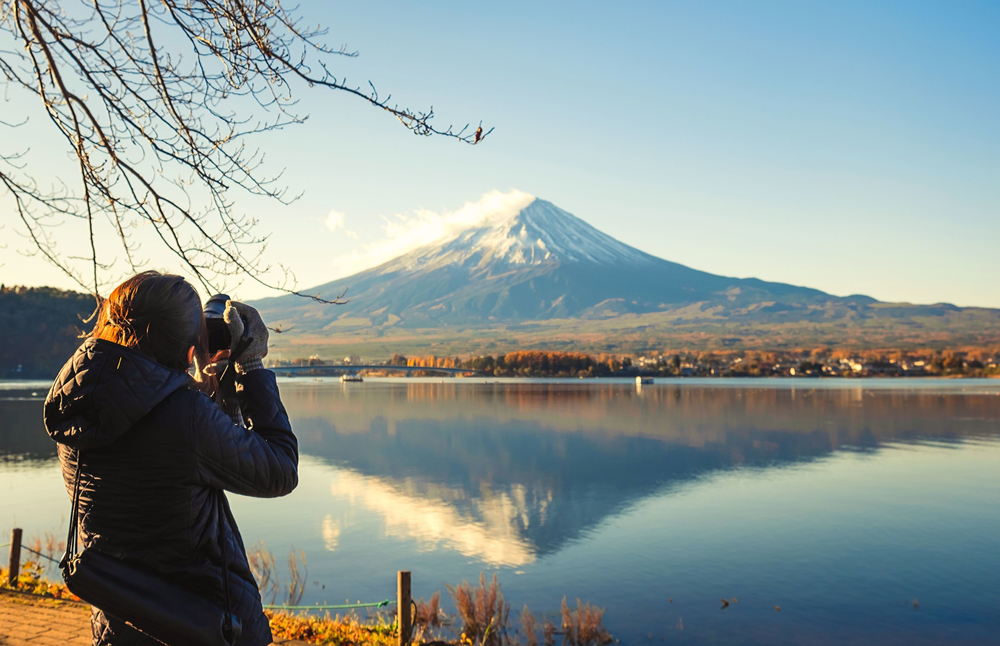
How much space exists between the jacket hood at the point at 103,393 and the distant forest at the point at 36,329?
75017 millimetres

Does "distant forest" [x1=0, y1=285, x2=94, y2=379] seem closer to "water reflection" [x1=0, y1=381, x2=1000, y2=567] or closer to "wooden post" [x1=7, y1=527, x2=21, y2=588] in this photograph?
"water reflection" [x1=0, y1=381, x2=1000, y2=567]

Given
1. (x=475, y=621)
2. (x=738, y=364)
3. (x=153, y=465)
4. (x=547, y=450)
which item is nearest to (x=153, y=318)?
(x=153, y=465)

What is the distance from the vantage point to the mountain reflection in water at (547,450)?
14867 mm

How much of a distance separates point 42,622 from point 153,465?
469cm

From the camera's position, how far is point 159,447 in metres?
1.51

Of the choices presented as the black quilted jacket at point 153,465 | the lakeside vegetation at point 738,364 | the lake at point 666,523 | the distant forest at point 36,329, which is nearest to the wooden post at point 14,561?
the lake at point 666,523

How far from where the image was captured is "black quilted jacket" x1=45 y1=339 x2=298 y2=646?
1.50 m

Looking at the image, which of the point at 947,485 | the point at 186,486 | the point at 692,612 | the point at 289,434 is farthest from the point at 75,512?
the point at 947,485

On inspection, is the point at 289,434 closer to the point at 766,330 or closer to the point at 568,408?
the point at 568,408

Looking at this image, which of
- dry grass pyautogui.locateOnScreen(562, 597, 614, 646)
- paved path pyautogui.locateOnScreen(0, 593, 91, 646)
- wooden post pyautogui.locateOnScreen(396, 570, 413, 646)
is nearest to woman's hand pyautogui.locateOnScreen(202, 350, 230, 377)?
paved path pyautogui.locateOnScreen(0, 593, 91, 646)

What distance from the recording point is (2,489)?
54.6 ft

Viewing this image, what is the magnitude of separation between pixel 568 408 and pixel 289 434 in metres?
44.5

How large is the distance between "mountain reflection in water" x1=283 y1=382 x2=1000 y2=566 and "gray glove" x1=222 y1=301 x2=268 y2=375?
1029cm

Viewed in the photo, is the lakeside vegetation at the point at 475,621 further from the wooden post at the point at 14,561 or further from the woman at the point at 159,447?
the woman at the point at 159,447
